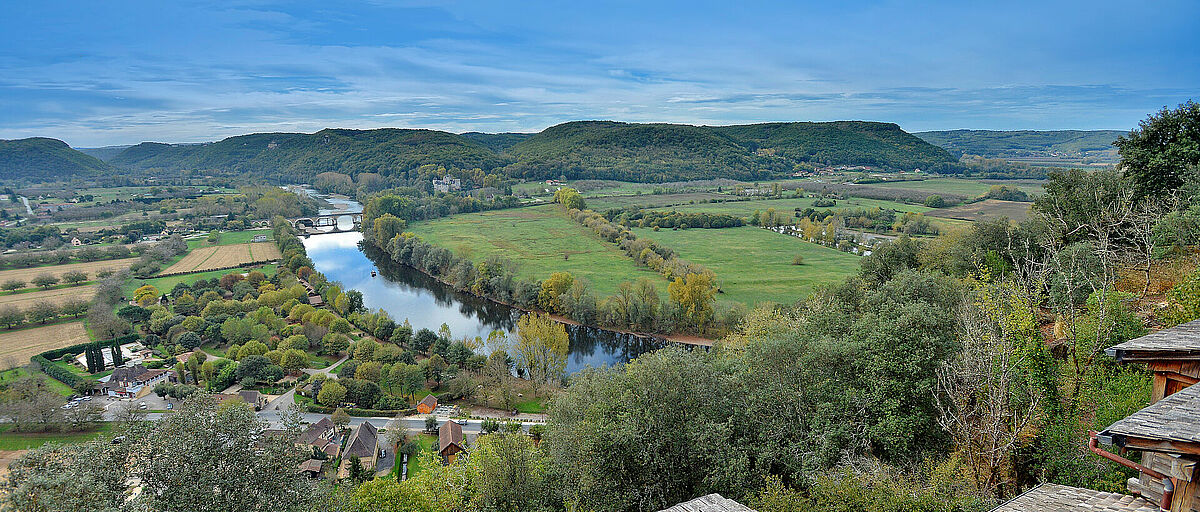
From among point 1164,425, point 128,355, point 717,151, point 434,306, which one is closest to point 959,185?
point 717,151

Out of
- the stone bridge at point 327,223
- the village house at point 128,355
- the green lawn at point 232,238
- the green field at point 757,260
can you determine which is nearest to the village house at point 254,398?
the village house at point 128,355

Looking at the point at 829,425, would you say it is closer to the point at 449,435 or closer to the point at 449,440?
the point at 449,440

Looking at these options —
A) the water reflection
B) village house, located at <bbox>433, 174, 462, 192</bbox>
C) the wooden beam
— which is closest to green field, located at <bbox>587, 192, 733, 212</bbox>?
the water reflection

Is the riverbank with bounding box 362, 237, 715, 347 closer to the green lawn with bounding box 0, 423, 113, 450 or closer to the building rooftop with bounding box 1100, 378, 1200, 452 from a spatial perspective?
the green lawn with bounding box 0, 423, 113, 450

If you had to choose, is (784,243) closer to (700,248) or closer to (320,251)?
(700,248)

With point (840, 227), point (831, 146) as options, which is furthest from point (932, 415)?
point (831, 146)
